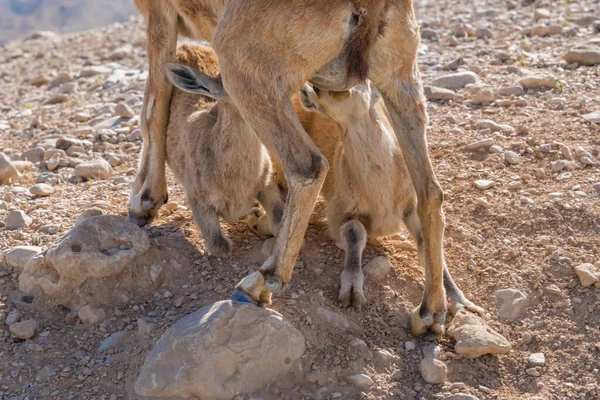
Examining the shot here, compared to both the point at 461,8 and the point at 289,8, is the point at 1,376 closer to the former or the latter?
the point at 289,8

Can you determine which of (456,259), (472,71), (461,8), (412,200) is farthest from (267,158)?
(461,8)

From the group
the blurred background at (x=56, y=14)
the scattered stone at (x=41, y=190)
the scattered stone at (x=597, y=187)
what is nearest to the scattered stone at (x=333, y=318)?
the scattered stone at (x=597, y=187)

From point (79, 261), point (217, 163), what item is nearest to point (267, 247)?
point (217, 163)

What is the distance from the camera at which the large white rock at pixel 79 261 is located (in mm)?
5238

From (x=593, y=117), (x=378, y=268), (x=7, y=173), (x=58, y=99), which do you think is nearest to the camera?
(x=378, y=268)

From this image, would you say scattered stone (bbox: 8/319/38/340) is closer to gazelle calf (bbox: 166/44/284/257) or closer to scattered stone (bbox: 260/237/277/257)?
gazelle calf (bbox: 166/44/284/257)

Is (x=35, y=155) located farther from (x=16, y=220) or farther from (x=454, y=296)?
(x=454, y=296)

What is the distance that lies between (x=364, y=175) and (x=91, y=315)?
6.66 ft

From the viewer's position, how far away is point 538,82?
773 cm

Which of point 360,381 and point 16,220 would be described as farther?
point 16,220

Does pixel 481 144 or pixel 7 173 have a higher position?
pixel 7 173

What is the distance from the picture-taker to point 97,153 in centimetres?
785

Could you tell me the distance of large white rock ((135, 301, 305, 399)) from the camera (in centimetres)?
436

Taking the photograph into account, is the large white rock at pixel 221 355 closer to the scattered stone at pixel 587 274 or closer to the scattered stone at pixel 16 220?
the scattered stone at pixel 587 274
